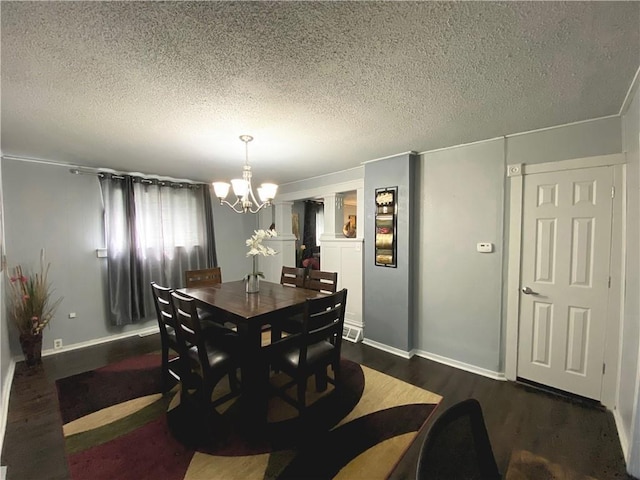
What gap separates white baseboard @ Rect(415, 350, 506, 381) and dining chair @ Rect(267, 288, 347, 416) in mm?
1410

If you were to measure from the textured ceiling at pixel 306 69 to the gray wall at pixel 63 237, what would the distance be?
79cm

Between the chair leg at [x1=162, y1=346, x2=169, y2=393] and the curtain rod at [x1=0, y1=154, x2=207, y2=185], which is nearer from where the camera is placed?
the chair leg at [x1=162, y1=346, x2=169, y2=393]

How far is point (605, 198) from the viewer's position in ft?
6.92

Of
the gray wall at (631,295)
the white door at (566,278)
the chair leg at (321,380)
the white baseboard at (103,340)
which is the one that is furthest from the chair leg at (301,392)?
the white baseboard at (103,340)

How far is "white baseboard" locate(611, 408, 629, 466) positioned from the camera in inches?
65.9

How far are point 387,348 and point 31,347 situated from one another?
12.8ft

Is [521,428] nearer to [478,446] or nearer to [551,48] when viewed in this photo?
[478,446]

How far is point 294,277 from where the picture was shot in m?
3.20

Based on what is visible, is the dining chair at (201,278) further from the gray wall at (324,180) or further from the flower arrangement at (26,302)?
the gray wall at (324,180)

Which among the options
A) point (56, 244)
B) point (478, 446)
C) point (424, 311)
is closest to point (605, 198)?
point (424, 311)

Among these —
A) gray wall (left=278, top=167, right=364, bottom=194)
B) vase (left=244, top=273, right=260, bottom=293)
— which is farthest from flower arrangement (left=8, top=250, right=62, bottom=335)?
gray wall (left=278, top=167, right=364, bottom=194)

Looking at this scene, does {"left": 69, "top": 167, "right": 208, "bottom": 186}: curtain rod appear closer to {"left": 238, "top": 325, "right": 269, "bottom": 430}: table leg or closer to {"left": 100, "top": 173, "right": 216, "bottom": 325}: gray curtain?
{"left": 100, "top": 173, "right": 216, "bottom": 325}: gray curtain

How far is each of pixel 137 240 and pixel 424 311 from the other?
12.6 ft

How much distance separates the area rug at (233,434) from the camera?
5.31 ft
